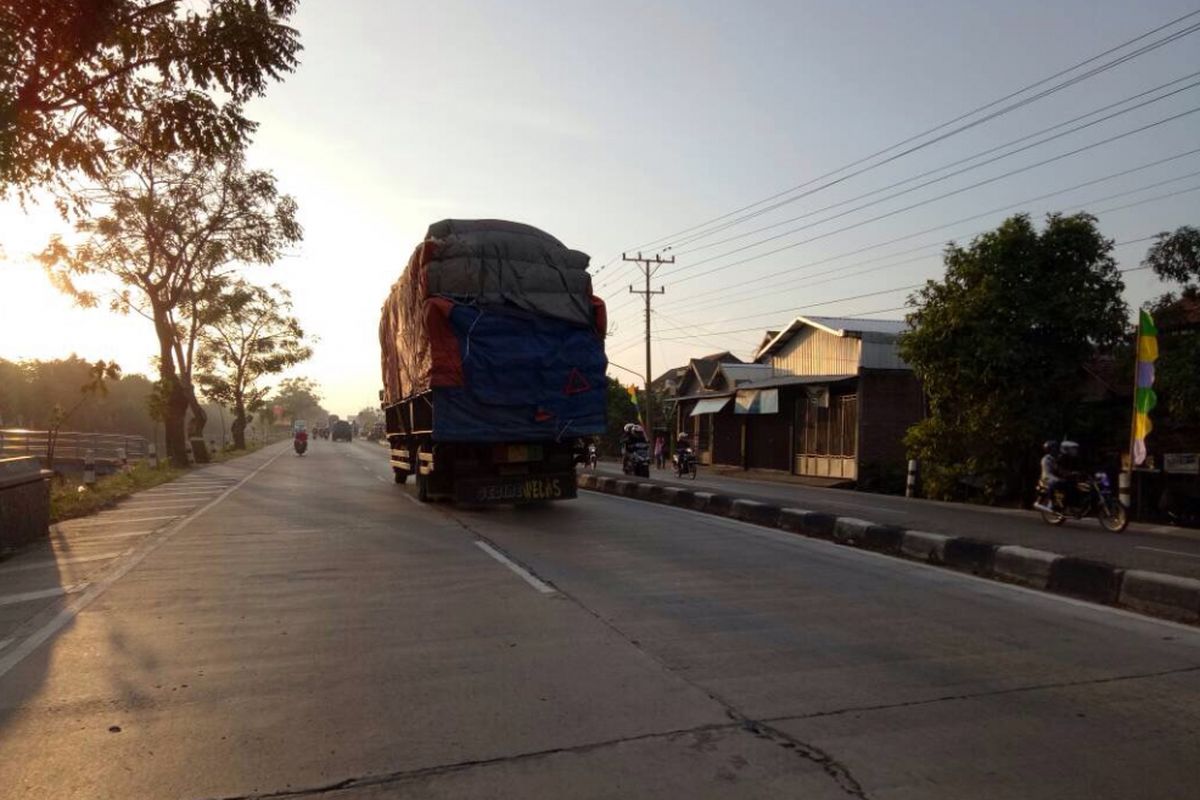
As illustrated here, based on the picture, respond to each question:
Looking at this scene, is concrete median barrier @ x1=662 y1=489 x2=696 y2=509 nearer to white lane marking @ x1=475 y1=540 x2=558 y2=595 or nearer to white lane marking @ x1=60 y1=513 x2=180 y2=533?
white lane marking @ x1=475 y1=540 x2=558 y2=595

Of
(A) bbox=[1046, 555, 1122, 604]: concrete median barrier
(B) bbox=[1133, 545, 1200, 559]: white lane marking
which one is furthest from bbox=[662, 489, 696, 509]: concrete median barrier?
(A) bbox=[1046, 555, 1122, 604]: concrete median barrier

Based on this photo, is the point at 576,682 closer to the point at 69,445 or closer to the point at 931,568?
the point at 931,568

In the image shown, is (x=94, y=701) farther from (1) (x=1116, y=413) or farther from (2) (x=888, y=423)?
(2) (x=888, y=423)

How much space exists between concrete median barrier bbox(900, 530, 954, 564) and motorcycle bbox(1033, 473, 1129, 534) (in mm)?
5025

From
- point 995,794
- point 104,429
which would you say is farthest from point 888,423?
point 104,429

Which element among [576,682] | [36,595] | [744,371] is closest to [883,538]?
[576,682]

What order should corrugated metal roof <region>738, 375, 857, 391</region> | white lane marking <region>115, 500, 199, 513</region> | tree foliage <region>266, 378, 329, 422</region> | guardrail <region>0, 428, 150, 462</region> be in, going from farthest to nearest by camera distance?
tree foliage <region>266, 378, 329, 422</region>, corrugated metal roof <region>738, 375, 857, 391</region>, guardrail <region>0, 428, 150, 462</region>, white lane marking <region>115, 500, 199, 513</region>

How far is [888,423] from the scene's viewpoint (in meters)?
29.1

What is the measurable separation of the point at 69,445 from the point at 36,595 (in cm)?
3258

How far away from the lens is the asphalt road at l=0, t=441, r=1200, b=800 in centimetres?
365

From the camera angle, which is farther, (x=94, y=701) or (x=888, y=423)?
(x=888, y=423)

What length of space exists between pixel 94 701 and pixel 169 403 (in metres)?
26.6

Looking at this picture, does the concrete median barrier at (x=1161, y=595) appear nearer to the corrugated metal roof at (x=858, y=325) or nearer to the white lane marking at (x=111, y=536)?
the white lane marking at (x=111, y=536)

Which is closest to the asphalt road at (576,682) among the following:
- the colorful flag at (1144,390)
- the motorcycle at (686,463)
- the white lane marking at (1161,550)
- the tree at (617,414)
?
the white lane marking at (1161,550)
